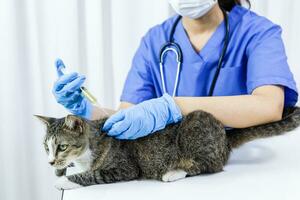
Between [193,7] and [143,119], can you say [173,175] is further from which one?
[193,7]

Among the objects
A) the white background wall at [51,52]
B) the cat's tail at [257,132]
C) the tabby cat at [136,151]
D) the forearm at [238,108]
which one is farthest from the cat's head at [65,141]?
the white background wall at [51,52]

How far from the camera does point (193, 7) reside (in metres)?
1.06

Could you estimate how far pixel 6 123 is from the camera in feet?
5.34

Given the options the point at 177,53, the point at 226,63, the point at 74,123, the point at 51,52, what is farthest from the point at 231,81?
the point at 51,52

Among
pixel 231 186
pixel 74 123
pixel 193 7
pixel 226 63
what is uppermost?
pixel 193 7

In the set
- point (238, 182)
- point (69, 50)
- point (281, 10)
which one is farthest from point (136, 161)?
point (281, 10)

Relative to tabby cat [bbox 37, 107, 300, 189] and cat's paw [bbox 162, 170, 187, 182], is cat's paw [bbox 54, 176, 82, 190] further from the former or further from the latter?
cat's paw [bbox 162, 170, 187, 182]

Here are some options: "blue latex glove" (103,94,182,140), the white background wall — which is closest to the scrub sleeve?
"blue latex glove" (103,94,182,140)

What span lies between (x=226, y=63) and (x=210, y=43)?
0.24 feet

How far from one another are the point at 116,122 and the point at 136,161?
0.33 ft

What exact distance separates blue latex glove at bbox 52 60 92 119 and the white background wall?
599 mm

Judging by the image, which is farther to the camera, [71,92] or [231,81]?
[231,81]

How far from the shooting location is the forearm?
0.92 m

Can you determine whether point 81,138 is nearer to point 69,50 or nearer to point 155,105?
point 155,105
